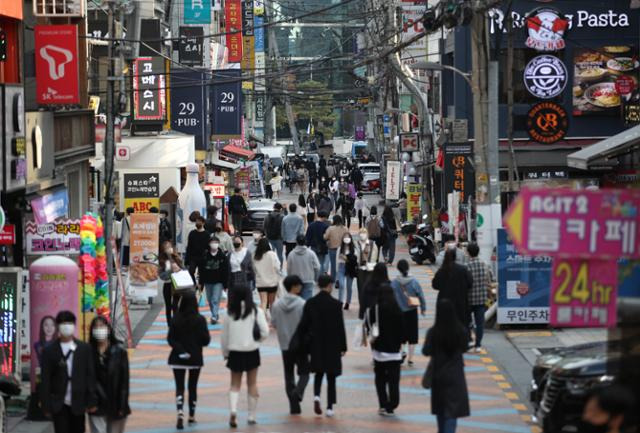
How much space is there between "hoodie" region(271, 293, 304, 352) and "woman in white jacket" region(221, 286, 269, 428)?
73cm

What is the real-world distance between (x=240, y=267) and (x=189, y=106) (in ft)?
75.9

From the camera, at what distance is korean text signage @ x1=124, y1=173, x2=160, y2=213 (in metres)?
32.7

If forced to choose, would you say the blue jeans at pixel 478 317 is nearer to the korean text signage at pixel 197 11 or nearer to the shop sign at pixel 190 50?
the shop sign at pixel 190 50

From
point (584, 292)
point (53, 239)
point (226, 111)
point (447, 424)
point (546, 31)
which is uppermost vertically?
point (546, 31)

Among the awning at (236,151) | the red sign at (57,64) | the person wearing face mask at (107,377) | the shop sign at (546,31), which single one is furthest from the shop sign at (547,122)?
the person wearing face mask at (107,377)

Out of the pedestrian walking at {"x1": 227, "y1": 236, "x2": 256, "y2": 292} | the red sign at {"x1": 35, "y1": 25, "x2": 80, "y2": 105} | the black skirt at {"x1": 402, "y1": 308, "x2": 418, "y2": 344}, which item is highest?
the red sign at {"x1": 35, "y1": 25, "x2": 80, "y2": 105}

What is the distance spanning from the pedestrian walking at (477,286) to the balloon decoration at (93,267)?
5.32 metres

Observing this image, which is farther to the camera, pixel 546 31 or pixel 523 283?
pixel 546 31

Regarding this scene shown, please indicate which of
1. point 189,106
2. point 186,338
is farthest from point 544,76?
point 186,338

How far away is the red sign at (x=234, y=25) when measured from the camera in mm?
68438

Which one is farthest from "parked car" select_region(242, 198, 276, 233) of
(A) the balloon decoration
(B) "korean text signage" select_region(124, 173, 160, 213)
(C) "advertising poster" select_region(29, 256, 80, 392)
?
(C) "advertising poster" select_region(29, 256, 80, 392)

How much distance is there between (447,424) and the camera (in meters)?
13.5

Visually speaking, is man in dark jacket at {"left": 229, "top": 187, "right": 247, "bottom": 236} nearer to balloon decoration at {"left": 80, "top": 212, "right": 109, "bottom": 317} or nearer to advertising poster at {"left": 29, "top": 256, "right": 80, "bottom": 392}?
balloon decoration at {"left": 80, "top": 212, "right": 109, "bottom": 317}

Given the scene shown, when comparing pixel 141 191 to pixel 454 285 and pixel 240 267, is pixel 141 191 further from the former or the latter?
pixel 454 285
